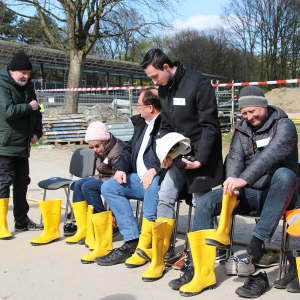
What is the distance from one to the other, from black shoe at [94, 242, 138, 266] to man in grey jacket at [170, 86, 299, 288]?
27.9 inches

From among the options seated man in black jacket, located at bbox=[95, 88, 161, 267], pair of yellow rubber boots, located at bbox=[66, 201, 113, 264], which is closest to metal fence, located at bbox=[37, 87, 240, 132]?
seated man in black jacket, located at bbox=[95, 88, 161, 267]

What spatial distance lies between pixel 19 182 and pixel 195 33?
156 feet

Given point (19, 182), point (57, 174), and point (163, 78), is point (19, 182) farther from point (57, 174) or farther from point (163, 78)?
point (57, 174)

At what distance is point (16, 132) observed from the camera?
4.06 m

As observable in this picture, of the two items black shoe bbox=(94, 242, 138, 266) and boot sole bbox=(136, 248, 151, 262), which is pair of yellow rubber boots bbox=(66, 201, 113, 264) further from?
boot sole bbox=(136, 248, 151, 262)

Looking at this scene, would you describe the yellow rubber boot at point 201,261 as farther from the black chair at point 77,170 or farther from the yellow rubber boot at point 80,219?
the black chair at point 77,170

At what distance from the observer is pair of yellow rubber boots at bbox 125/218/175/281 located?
272cm

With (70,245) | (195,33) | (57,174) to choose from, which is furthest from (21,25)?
(195,33)

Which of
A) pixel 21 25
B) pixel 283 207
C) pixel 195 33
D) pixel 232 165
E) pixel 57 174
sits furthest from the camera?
pixel 195 33

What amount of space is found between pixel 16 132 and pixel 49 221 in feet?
3.57

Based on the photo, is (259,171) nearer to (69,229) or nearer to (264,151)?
(264,151)

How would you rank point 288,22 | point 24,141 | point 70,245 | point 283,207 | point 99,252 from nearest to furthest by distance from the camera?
point 283,207 → point 99,252 → point 70,245 → point 24,141 → point 288,22

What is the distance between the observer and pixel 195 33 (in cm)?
4816

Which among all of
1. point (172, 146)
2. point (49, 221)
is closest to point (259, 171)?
point (172, 146)
